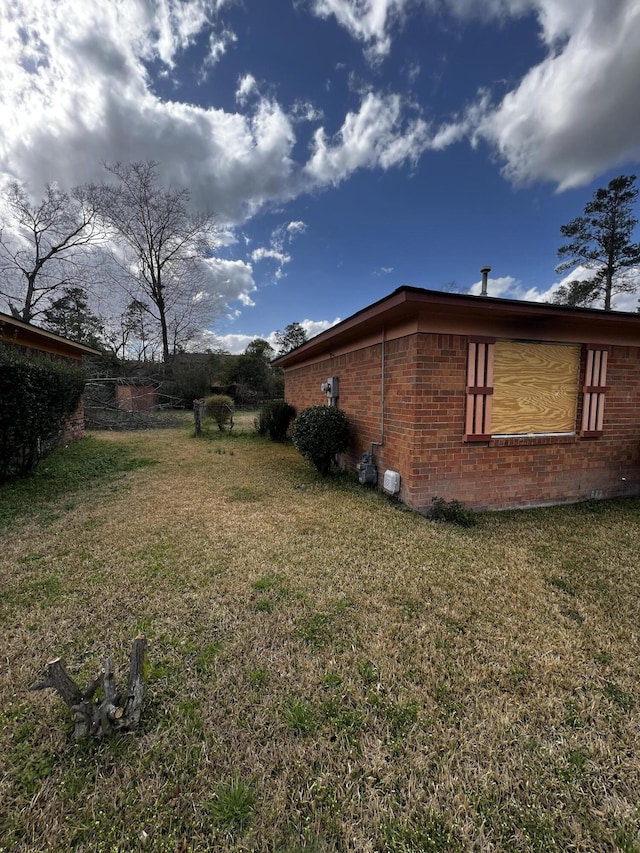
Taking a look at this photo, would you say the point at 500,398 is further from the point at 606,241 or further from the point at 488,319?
the point at 606,241

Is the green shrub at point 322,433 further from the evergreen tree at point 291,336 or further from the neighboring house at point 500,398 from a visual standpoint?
the evergreen tree at point 291,336

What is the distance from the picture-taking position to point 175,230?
18875mm

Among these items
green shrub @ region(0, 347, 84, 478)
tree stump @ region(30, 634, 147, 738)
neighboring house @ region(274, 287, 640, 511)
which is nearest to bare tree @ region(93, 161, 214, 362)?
green shrub @ region(0, 347, 84, 478)

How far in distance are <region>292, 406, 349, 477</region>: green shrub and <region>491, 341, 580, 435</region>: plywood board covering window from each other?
2.40 m

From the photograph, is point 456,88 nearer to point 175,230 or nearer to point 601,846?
point 601,846

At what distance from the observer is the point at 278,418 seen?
412 inches

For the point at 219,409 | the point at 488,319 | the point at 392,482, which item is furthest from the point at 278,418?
the point at 488,319

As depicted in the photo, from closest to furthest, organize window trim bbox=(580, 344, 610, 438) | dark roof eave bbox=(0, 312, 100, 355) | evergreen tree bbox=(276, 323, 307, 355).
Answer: window trim bbox=(580, 344, 610, 438)
dark roof eave bbox=(0, 312, 100, 355)
evergreen tree bbox=(276, 323, 307, 355)

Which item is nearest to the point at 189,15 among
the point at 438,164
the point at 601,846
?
the point at 438,164

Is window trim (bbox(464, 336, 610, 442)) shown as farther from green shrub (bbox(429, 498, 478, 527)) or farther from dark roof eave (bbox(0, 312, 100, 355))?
dark roof eave (bbox(0, 312, 100, 355))

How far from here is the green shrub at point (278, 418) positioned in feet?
34.5

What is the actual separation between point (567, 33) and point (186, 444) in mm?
11017

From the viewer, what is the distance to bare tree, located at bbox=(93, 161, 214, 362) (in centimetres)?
1730

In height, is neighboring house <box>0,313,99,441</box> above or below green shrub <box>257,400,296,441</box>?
above
